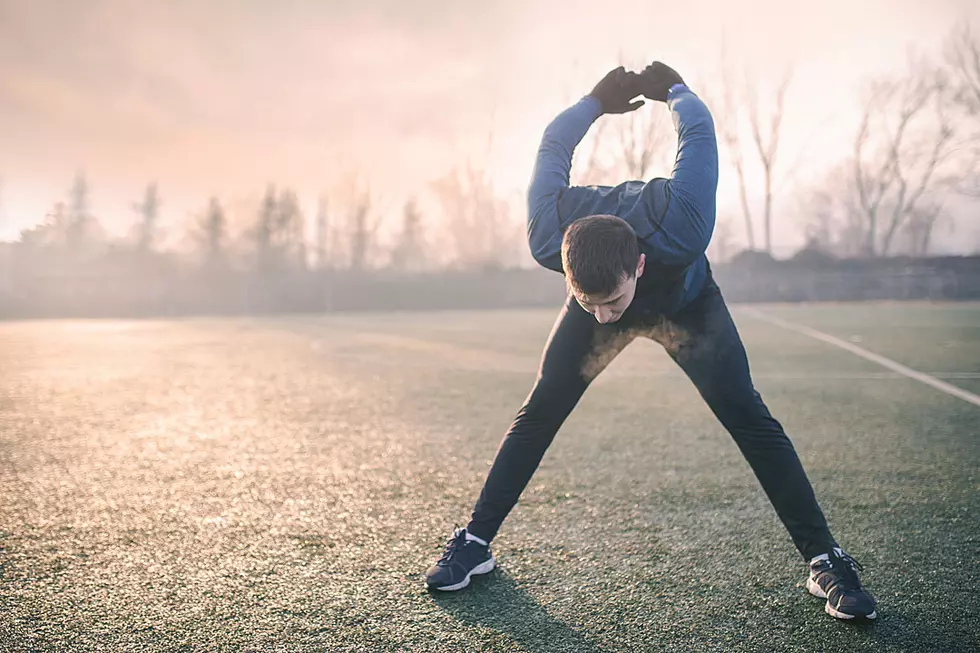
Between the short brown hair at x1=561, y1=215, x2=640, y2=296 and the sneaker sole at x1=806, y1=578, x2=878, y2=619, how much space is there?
120 centimetres

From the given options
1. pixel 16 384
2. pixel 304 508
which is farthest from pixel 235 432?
→ pixel 16 384

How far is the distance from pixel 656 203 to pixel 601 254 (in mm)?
306

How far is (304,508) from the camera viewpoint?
10.9 ft

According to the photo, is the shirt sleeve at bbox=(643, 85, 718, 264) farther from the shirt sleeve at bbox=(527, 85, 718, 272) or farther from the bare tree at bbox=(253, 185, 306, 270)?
the bare tree at bbox=(253, 185, 306, 270)

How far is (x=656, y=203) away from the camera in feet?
7.21

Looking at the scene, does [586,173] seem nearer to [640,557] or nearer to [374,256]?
[374,256]

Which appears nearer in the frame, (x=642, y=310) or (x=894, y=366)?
(x=642, y=310)

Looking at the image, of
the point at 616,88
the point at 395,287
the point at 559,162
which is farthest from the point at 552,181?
the point at 395,287

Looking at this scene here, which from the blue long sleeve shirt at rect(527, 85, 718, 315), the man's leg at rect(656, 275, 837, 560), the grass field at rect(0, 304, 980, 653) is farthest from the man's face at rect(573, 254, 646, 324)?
the grass field at rect(0, 304, 980, 653)

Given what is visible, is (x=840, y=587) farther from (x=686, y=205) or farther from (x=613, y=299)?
(x=686, y=205)

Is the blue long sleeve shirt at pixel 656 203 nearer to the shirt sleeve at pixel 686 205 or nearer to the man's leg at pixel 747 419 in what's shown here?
the shirt sleeve at pixel 686 205

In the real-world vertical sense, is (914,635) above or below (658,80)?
below

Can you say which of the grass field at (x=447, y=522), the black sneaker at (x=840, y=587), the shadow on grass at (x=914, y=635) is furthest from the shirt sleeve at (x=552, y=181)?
the shadow on grass at (x=914, y=635)

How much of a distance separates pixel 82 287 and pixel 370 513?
103 ft
